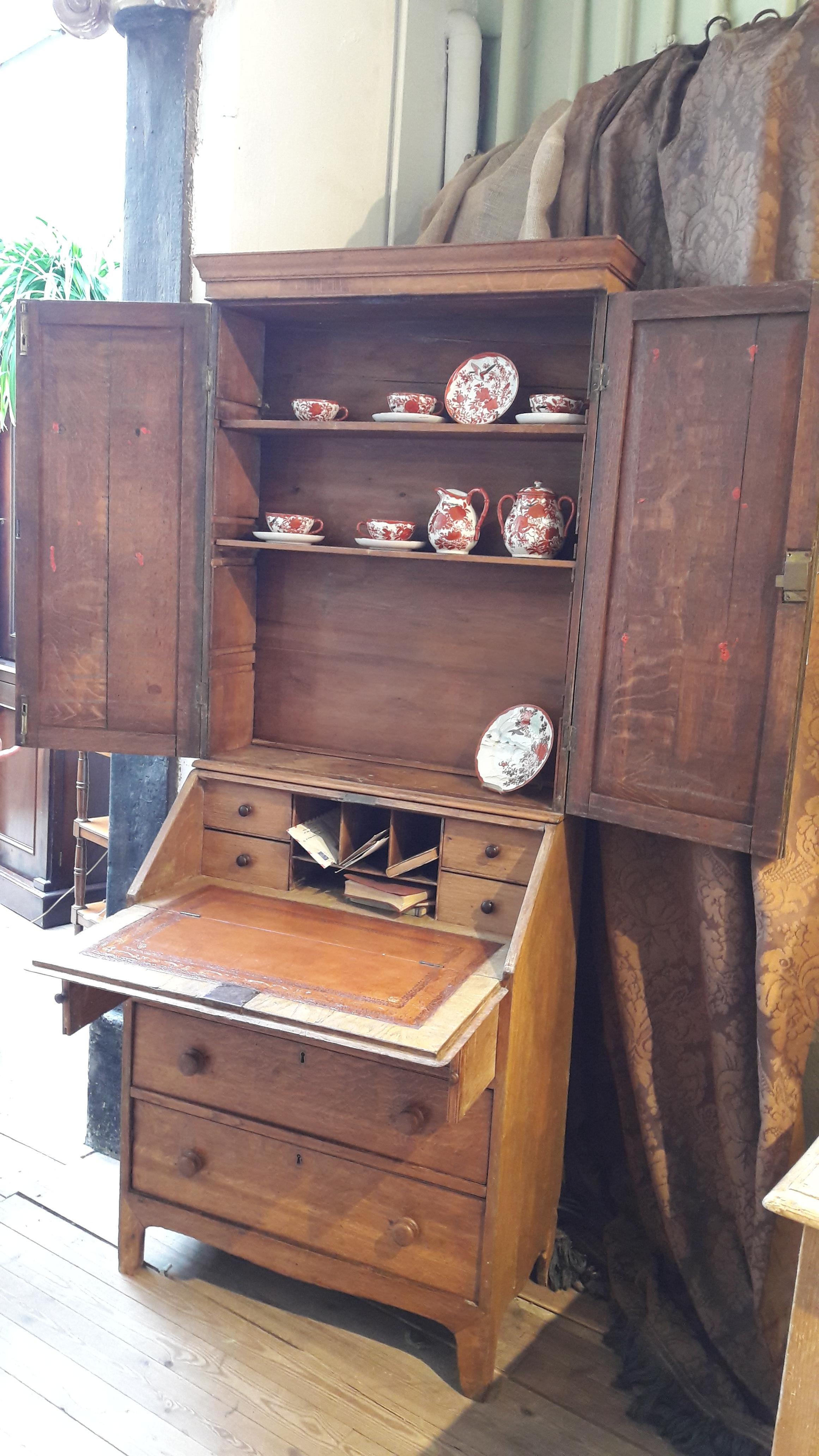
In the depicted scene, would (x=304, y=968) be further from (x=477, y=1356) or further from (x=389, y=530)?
(x=389, y=530)

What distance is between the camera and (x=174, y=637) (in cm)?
223

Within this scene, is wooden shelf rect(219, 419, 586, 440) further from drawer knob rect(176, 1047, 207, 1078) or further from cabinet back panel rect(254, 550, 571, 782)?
drawer knob rect(176, 1047, 207, 1078)

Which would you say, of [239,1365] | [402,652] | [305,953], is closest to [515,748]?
[402,652]

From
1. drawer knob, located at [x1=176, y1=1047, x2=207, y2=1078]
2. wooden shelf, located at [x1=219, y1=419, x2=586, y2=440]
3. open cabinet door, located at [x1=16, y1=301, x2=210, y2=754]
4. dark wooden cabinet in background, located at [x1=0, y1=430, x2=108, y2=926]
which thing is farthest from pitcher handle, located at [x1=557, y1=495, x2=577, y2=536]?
dark wooden cabinet in background, located at [x1=0, y1=430, x2=108, y2=926]

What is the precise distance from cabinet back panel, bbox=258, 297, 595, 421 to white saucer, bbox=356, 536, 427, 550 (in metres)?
0.31

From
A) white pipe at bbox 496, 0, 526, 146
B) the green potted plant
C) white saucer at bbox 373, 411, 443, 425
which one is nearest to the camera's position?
white saucer at bbox 373, 411, 443, 425

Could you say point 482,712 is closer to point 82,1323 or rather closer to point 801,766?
point 801,766

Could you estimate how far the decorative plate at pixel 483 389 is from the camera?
2.09m

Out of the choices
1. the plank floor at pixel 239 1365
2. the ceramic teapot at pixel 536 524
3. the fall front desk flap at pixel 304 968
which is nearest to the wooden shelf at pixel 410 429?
the ceramic teapot at pixel 536 524

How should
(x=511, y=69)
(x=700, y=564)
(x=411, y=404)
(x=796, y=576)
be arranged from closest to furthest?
(x=796, y=576)
(x=700, y=564)
(x=411, y=404)
(x=511, y=69)

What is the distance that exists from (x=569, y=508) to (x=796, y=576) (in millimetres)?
540

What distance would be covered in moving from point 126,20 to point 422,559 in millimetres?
1288

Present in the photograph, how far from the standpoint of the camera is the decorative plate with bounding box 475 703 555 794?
211 cm

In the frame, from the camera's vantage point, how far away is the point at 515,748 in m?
2.15
